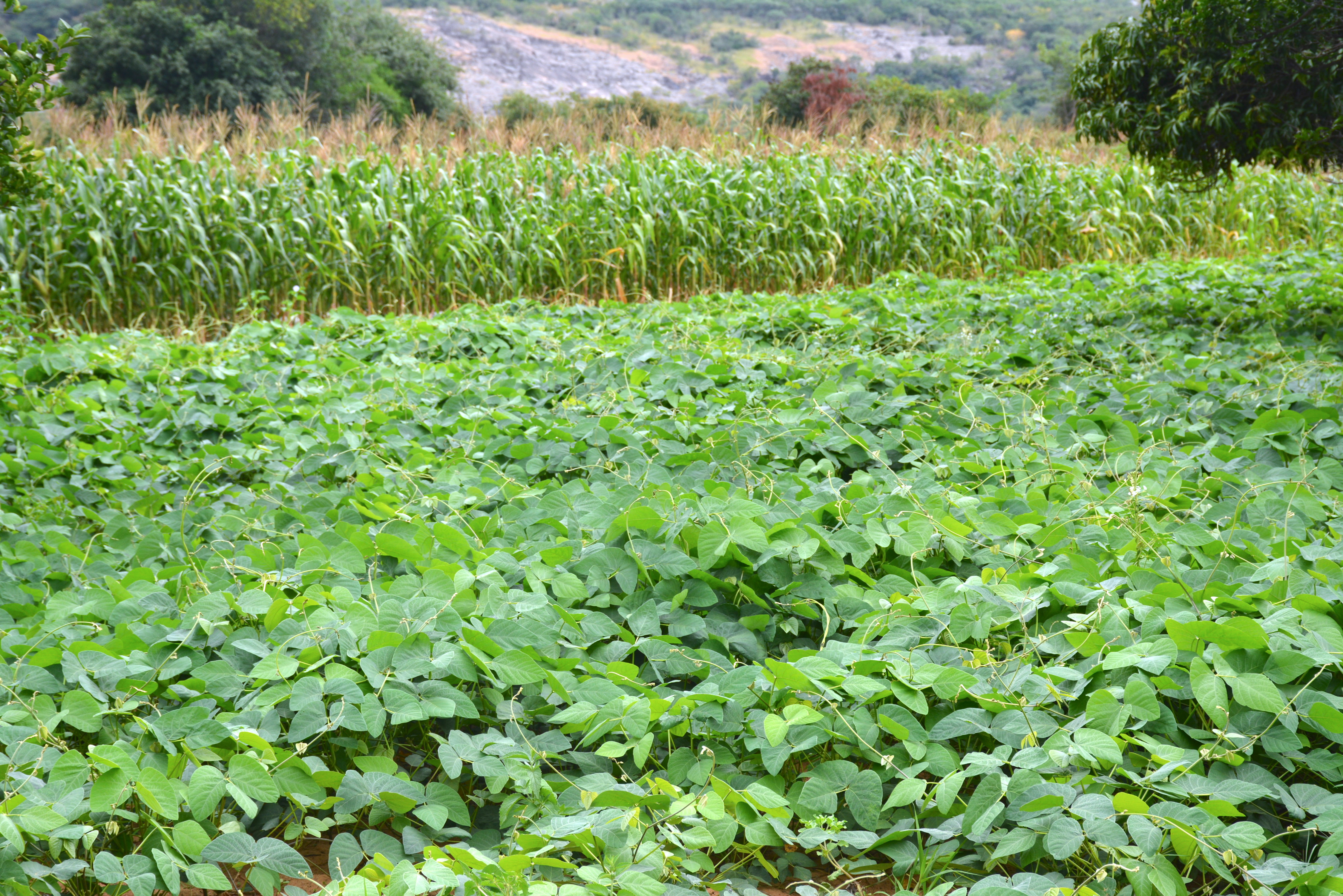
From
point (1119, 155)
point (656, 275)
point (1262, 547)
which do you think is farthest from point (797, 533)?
point (1119, 155)

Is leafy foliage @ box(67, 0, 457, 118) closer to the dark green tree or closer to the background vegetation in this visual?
the background vegetation

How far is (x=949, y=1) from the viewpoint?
60094 mm

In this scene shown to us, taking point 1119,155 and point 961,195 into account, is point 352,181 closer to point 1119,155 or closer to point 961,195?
point 961,195

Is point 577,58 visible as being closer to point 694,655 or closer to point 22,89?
point 22,89

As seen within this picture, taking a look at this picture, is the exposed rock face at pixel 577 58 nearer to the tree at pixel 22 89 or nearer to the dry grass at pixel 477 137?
the dry grass at pixel 477 137

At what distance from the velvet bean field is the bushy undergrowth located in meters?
3.35

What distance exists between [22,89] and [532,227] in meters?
4.38

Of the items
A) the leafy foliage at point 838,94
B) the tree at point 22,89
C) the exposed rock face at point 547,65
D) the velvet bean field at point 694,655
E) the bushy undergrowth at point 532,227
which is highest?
the exposed rock face at point 547,65

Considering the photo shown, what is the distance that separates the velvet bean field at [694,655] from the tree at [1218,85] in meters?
2.70

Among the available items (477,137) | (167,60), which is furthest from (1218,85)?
(167,60)

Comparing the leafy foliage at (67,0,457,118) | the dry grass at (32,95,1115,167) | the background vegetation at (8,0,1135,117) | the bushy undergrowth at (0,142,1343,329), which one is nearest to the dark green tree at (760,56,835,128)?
the background vegetation at (8,0,1135,117)

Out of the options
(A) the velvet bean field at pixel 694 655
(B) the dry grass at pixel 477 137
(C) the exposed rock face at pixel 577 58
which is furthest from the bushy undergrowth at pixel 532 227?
(C) the exposed rock face at pixel 577 58

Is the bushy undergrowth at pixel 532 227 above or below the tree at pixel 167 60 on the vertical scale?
below

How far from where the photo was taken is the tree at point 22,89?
3496mm
